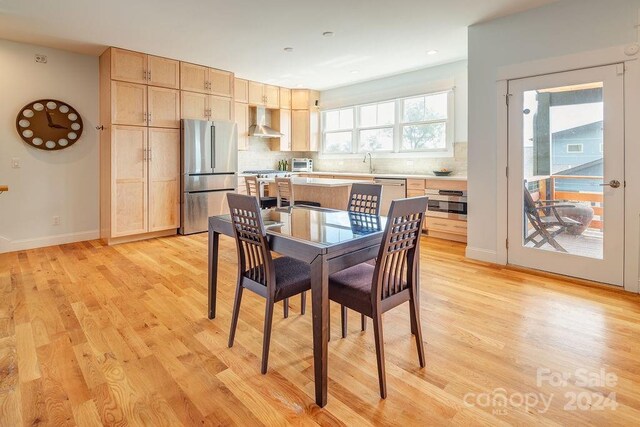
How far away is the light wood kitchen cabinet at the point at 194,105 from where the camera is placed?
5.42m

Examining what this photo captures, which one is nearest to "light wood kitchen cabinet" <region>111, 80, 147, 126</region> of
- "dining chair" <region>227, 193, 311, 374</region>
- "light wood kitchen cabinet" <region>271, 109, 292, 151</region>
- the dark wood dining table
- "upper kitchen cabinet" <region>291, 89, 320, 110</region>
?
"light wood kitchen cabinet" <region>271, 109, 292, 151</region>

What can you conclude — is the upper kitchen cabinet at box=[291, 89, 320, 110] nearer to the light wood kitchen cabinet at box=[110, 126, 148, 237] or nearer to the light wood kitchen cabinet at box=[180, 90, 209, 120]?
the light wood kitchen cabinet at box=[180, 90, 209, 120]

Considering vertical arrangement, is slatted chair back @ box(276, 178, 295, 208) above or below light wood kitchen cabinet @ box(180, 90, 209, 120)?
below

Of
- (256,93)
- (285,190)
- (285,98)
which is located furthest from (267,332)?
(285,98)

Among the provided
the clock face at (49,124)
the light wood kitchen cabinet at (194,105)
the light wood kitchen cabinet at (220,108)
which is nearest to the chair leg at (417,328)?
the light wood kitchen cabinet at (194,105)

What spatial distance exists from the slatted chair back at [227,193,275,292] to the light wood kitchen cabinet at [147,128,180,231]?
3.60 metres

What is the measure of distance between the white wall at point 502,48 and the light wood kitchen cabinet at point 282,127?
4.05m

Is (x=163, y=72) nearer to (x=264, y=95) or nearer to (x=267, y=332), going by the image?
(x=264, y=95)

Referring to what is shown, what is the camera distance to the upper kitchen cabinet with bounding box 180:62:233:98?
540cm

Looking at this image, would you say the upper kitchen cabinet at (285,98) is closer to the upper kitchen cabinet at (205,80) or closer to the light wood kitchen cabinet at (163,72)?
the upper kitchen cabinet at (205,80)

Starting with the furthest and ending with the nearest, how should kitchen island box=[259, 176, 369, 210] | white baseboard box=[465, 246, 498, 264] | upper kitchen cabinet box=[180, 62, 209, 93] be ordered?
upper kitchen cabinet box=[180, 62, 209, 93] → kitchen island box=[259, 176, 369, 210] → white baseboard box=[465, 246, 498, 264]

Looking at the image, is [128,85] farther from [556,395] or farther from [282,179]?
[556,395]

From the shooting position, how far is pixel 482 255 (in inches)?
159

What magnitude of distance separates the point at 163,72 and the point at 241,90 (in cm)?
163
